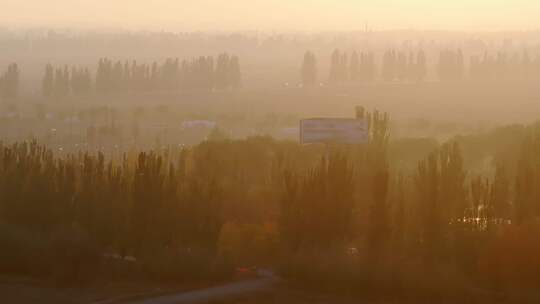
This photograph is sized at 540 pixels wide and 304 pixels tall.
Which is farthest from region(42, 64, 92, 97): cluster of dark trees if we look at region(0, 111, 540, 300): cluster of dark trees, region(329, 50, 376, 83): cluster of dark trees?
region(0, 111, 540, 300): cluster of dark trees

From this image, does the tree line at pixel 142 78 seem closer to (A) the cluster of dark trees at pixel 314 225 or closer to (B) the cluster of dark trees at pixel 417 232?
(A) the cluster of dark trees at pixel 314 225

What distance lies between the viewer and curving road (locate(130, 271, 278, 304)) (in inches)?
1172

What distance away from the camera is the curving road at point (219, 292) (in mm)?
29761

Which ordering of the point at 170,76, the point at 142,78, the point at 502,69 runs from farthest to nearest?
the point at 502,69 < the point at 170,76 < the point at 142,78

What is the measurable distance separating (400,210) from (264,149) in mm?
29378

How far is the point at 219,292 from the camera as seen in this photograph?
3145 centimetres

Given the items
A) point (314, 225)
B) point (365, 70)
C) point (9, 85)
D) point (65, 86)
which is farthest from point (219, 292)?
point (365, 70)

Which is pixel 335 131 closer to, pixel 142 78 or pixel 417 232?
pixel 417 232

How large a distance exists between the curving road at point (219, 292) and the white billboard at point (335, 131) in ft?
70.9

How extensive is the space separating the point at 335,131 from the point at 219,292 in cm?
2614

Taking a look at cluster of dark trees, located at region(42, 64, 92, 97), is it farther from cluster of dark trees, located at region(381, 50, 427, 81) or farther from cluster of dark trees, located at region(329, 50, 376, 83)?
cluster of dark trees, located at region(381, 50, 427, 81)

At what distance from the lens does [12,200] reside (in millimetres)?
40625

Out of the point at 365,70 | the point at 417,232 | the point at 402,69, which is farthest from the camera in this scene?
the point at 402,69

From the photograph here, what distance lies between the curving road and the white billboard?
851 inches
